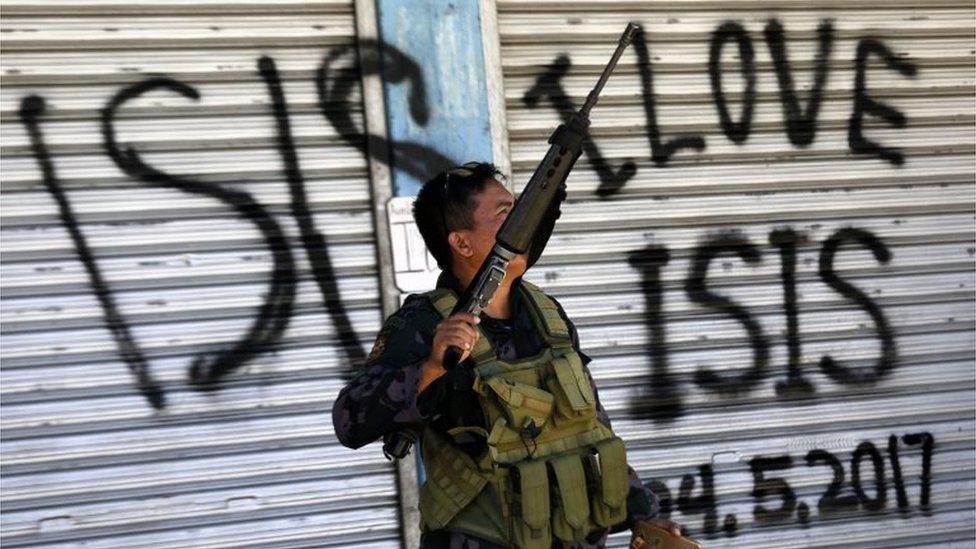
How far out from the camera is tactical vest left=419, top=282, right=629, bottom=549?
2.98 metres

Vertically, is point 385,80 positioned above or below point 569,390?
above

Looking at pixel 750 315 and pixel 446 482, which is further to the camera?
pixel 750 315

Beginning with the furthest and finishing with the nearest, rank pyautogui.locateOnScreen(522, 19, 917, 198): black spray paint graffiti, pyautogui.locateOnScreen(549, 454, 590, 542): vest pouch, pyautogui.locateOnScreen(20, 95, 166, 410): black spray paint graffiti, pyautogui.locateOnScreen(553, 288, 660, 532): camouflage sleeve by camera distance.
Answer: pyautogui.locateOnScreen(522, 19, 917, 198): black spray paint graffiti
pyautogui.locateOnScreen(20, 95, 166, 410): black spray paint graffiti
pyautogui.locateOnScreen(553, 288, 660, 532): camouflage sleeve
pyautogui.locateOnScreen(549, 454, 590, 542): vest pouch

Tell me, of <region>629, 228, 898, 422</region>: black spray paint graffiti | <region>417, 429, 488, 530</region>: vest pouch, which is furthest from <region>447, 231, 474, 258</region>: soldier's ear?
<region>629, 228, 898, 422</region>: black spray paint graffiti

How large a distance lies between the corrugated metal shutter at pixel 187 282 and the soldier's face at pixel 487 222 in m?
1.85

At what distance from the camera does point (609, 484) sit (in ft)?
10.1

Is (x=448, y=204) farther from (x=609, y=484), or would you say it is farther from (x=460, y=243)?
(x=609, y=484)

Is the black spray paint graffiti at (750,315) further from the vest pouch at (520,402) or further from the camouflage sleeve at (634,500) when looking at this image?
the vest pouch at (520,402)

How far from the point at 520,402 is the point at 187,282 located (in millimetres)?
2162

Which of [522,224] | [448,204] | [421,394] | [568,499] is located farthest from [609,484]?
[448,204]

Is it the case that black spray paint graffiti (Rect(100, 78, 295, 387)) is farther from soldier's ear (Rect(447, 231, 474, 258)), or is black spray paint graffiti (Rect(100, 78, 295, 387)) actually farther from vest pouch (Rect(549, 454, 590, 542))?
vest pouch (Rect(549, 454, 590, 542))

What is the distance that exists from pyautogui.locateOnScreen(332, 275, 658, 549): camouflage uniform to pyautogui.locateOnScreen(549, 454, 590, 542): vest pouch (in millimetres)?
119

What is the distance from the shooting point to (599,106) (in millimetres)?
5223

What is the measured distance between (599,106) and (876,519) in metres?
1.95
